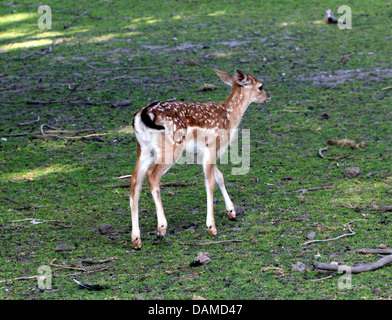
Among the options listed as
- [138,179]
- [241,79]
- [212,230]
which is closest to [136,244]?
[138,179]

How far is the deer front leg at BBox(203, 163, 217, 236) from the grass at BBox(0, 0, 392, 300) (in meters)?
0.10

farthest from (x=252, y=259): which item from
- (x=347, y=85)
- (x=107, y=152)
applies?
(x=347, y=85)

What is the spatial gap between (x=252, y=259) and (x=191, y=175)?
284cm

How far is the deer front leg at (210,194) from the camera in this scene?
6.78m

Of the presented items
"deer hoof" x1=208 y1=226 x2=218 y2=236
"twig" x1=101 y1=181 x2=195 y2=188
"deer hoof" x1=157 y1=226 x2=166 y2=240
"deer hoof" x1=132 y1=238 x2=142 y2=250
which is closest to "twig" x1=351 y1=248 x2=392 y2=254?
"deer hoof" x1=208 y1=226 x2=218 y2=236

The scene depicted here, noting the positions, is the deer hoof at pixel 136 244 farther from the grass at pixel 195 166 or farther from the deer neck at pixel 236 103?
the deer neck at pixel 236 103

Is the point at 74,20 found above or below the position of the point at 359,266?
above

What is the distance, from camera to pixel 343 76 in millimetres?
12336

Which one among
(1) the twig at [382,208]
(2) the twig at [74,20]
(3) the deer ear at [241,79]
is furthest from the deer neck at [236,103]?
(2) the twig at [74,20]

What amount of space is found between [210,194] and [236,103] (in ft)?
4.81

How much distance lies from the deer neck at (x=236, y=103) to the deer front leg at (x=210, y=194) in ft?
2.84

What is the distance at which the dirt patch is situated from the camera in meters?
12.1

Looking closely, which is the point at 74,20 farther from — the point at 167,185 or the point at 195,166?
the point at 167,185

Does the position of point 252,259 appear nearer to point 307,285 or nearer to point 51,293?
point 307,285
